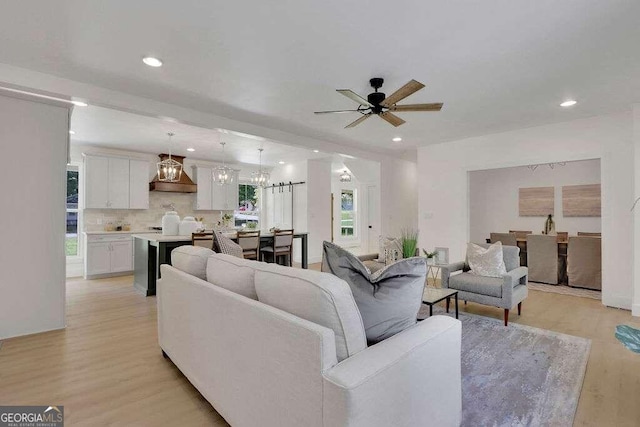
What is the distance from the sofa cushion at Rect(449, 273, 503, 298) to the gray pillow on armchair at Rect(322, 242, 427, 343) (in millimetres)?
2247

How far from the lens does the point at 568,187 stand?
646 cm

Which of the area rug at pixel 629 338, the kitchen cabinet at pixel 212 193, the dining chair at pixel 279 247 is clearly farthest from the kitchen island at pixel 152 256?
the area rug at pixel 629 338

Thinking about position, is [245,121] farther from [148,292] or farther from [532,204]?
[532,204]

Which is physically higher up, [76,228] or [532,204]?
[532,204]

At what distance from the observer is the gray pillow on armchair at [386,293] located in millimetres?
1563

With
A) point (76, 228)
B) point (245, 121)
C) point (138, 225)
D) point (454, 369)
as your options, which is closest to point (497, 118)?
point (245, 121)

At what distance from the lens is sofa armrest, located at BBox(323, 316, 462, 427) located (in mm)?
1104

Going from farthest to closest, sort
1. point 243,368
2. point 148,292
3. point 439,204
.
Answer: point 439,204 < point 148,292 < point 243,368

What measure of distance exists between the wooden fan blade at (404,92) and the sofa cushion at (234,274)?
184cm

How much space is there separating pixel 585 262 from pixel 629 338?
4641mm

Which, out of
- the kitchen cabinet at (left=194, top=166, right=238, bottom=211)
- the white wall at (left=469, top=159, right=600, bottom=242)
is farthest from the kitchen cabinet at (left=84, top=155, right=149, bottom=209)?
the white wall at (left=469, top=159, right=600, bottom=242)

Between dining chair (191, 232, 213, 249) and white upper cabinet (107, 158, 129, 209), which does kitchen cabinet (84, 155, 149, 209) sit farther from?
dining chair (191, 232, 213, 249)

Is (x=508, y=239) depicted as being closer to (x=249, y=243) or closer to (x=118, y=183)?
(x=249, y=243)

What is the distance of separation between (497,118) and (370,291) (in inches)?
160
